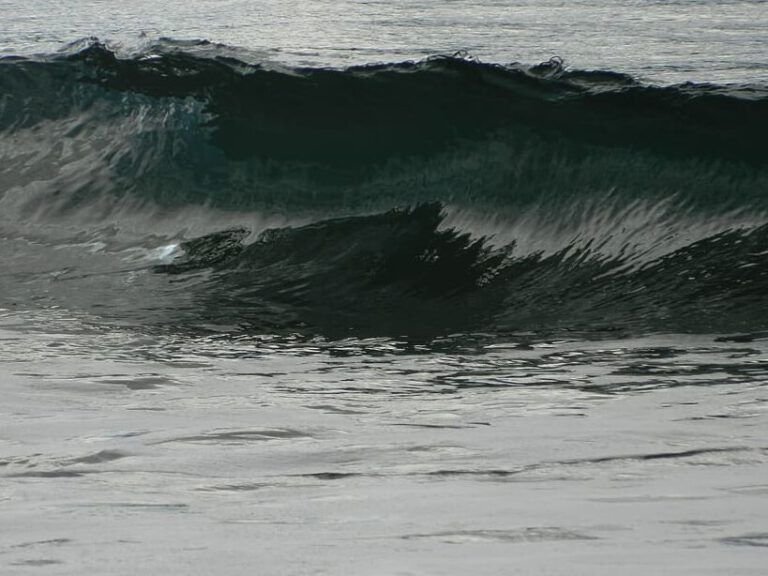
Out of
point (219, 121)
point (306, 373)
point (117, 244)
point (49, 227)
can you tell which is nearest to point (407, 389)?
point (306, 373)

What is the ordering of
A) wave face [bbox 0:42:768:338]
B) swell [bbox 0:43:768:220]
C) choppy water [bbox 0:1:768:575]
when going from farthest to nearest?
swell [bbox 0:43:768:220], wave face [bbox 0:42:768:338], choppy water [bbox 0:1:768:575]

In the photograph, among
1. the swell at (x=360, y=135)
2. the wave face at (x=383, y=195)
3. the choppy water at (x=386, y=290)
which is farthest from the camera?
the swell at (x=360, y=135)

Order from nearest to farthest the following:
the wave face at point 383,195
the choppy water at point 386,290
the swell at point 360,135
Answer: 1. the choppy water at point 386,290
2. the wave face at point 383,195
3. the swell at point 360,135

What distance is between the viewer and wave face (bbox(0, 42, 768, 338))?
226 inches

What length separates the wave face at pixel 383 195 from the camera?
5.74 meters

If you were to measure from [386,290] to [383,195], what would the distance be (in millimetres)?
1455

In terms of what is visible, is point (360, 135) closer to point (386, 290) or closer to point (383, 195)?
point (383, 195)

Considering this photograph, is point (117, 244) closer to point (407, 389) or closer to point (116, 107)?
point (116, 107)

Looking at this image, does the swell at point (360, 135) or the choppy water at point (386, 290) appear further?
the swell at point (360, 135)

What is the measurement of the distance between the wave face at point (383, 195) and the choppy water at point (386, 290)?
0.08 ft

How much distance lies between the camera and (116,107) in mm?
8461

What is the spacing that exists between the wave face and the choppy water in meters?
0.02

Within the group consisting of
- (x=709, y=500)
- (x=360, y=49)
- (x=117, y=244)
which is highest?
(x=360, y=49)

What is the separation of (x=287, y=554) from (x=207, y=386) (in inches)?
80.7
